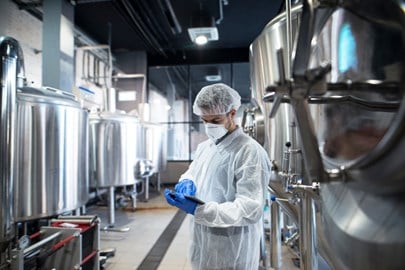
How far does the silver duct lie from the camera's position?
1295 mm

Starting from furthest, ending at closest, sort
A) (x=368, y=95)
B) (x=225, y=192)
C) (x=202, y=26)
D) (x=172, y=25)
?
1. (x=172, y=25)
2. (x=202, y=26)
3. (x=225, y=192)
4. (x=368, y=95)

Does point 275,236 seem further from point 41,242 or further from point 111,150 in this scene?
point 111,150

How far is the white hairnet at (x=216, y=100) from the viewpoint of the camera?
45.4 inches

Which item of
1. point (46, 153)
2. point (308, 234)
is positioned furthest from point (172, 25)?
point (308, 234)

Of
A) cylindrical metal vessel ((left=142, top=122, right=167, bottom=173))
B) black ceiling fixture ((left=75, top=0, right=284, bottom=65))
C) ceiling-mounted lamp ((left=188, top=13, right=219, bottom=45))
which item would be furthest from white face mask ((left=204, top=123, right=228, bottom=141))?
cylindrical metal vessel ((left=142, top=122, right=167, bottom=173))

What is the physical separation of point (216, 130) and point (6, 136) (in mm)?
1058

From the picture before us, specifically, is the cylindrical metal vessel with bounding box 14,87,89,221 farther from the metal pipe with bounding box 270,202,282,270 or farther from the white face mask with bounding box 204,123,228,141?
the metal pipe with bounding box 270,202,282,270

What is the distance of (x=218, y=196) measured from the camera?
114 cm

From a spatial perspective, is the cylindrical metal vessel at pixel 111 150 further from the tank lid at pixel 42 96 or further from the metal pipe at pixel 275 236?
the metal pipe at pixel 275 236

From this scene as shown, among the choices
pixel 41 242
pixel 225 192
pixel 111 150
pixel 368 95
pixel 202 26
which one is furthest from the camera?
pixel 202 26

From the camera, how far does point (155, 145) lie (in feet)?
14.9

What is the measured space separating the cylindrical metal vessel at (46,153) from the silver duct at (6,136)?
35cm

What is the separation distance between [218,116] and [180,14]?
3234 mm

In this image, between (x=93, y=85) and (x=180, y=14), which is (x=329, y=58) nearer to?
(x=180, y=14)
